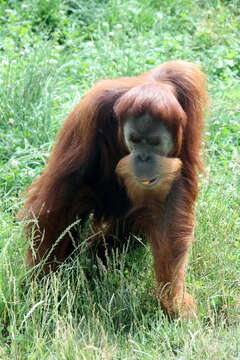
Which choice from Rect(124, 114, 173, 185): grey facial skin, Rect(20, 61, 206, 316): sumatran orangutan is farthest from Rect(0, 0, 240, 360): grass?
Rect(124, 114, 173, 185): grey facial skin

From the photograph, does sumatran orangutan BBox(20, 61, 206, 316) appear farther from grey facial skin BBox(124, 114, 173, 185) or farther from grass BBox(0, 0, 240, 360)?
grass BBox(0, 0, 240, 360)

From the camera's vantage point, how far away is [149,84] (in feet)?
11.8

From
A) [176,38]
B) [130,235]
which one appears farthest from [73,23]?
[130,235]

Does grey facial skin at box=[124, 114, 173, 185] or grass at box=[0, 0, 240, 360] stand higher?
grey facial skin at box=[124, 114, 173, 185]

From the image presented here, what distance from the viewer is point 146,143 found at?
365cm

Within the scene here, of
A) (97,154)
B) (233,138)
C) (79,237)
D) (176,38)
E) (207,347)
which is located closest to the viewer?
(207,347)

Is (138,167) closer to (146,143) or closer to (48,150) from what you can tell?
(146,143)

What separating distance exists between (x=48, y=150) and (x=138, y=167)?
1.38 meters

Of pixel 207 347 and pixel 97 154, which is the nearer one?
pixel 207 347

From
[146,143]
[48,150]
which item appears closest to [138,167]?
[146,143]

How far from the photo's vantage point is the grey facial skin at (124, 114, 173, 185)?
3.60m

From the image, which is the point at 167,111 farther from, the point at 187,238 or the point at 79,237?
the point at 79,237

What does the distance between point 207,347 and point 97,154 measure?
1.06m

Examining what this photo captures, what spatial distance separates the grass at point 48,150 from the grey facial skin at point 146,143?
0.54m
